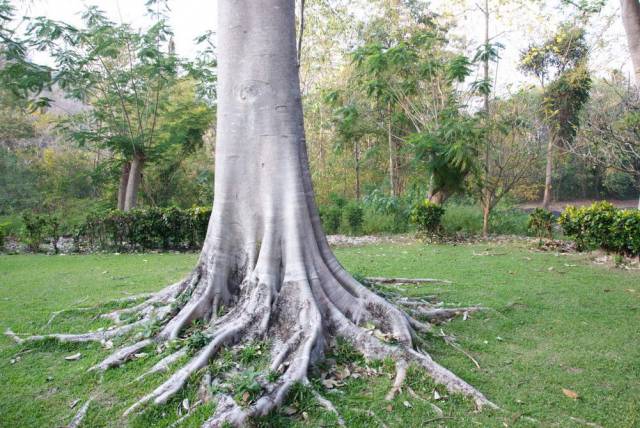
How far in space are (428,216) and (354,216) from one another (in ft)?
9.09

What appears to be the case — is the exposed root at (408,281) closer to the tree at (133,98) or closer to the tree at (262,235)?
the tree at (262,235)

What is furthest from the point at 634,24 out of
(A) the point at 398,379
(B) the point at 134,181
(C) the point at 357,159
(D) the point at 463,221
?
(B) the point at 134,181

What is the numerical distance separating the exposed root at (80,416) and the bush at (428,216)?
8652 millimetres

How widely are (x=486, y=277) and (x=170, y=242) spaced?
681 centimetres

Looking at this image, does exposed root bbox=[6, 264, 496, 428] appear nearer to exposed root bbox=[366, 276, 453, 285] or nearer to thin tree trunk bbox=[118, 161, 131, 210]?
exposed root bbox=[366, 276, 453, 285]

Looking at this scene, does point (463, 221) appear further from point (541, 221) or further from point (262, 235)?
point (262, 235)

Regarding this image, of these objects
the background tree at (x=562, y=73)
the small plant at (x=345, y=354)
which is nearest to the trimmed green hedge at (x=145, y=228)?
the small plant at (x=345, y=354)

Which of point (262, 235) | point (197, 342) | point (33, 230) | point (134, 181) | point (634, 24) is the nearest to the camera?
point (197, 342)

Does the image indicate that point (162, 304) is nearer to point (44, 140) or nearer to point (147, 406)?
point (147, 406)

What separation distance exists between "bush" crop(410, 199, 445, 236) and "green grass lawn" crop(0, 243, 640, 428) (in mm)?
3951

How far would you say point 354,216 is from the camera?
42.1 feet

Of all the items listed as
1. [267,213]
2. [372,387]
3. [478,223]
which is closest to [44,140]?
[478,223]

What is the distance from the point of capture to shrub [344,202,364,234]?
12.8 m

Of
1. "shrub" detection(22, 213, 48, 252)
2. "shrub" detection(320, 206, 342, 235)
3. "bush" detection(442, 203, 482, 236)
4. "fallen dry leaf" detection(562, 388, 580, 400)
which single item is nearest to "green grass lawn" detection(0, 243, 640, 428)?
"fallen dry leaf" detection(562, 388, 580, 400)
